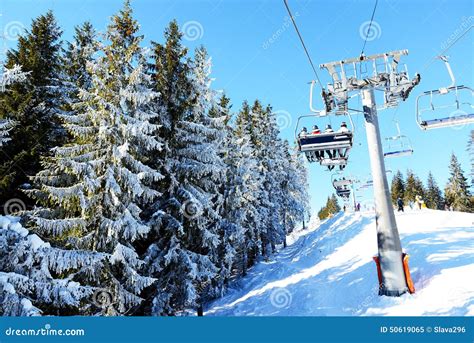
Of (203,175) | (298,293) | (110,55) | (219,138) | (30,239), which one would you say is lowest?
(298,293)

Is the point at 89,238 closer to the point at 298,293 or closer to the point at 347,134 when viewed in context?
the point at 347,134

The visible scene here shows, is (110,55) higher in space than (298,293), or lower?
higher

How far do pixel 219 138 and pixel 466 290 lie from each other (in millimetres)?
12443

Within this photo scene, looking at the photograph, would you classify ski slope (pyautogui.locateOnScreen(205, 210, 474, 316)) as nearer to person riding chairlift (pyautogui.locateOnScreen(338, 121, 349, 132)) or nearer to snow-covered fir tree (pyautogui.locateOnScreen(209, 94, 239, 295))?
snow-covered fir tree (pyautogui.locateOnScreen(209, 94, 239, 295))

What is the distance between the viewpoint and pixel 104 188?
11180mm

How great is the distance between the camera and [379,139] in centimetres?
1127

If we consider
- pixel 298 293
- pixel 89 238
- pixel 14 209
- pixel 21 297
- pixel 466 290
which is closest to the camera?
pixel 21 297

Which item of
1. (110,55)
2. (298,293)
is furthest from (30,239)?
(298,293)

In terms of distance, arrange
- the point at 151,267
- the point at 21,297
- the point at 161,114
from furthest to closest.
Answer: the point at 161,114 → the point at 151,267 → the point at 21,297

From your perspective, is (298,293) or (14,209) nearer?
(14,209)

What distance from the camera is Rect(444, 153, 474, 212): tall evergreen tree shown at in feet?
153

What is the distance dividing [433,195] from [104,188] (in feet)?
230

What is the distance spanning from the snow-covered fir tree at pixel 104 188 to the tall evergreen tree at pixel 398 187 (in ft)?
216

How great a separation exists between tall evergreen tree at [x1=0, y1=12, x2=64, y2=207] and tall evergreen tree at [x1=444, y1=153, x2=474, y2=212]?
52.9 m
